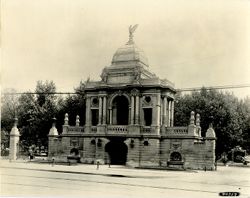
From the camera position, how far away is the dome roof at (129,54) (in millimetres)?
34844

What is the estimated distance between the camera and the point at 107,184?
18.8 metres

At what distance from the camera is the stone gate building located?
3090 cm

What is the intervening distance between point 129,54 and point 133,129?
6.74 meters

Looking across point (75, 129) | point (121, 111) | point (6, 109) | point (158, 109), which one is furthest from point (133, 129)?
point (6, 109)

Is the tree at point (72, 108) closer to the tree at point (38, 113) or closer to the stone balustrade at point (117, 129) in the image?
the tree at point (38, 113)

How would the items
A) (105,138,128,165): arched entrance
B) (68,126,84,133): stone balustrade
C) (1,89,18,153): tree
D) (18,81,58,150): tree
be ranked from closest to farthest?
(1,89,18,153): tree → (105,138,128,165): arched entrance → (68,126,84,133): stone balustrade → (18,81,58,150): tree

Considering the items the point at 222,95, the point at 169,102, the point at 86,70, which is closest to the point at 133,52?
the point at 169,102

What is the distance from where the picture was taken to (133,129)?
107ft

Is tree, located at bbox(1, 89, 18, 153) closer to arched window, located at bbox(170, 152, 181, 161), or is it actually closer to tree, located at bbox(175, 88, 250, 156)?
arched window, located at bbox(170, 152, 181, 161)

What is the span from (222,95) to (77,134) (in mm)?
16432

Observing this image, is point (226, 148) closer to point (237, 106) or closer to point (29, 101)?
point (237, 106)

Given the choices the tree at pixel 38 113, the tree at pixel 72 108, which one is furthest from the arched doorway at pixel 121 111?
the tree at pixel 38 113

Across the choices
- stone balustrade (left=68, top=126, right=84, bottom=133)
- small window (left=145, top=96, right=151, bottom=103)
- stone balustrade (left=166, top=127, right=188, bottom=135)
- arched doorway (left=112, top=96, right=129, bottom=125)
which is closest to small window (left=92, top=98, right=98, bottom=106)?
arched doorway (left=112, top=96, right=129, bottom=125)

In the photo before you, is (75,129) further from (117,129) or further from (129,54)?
(129,54)
